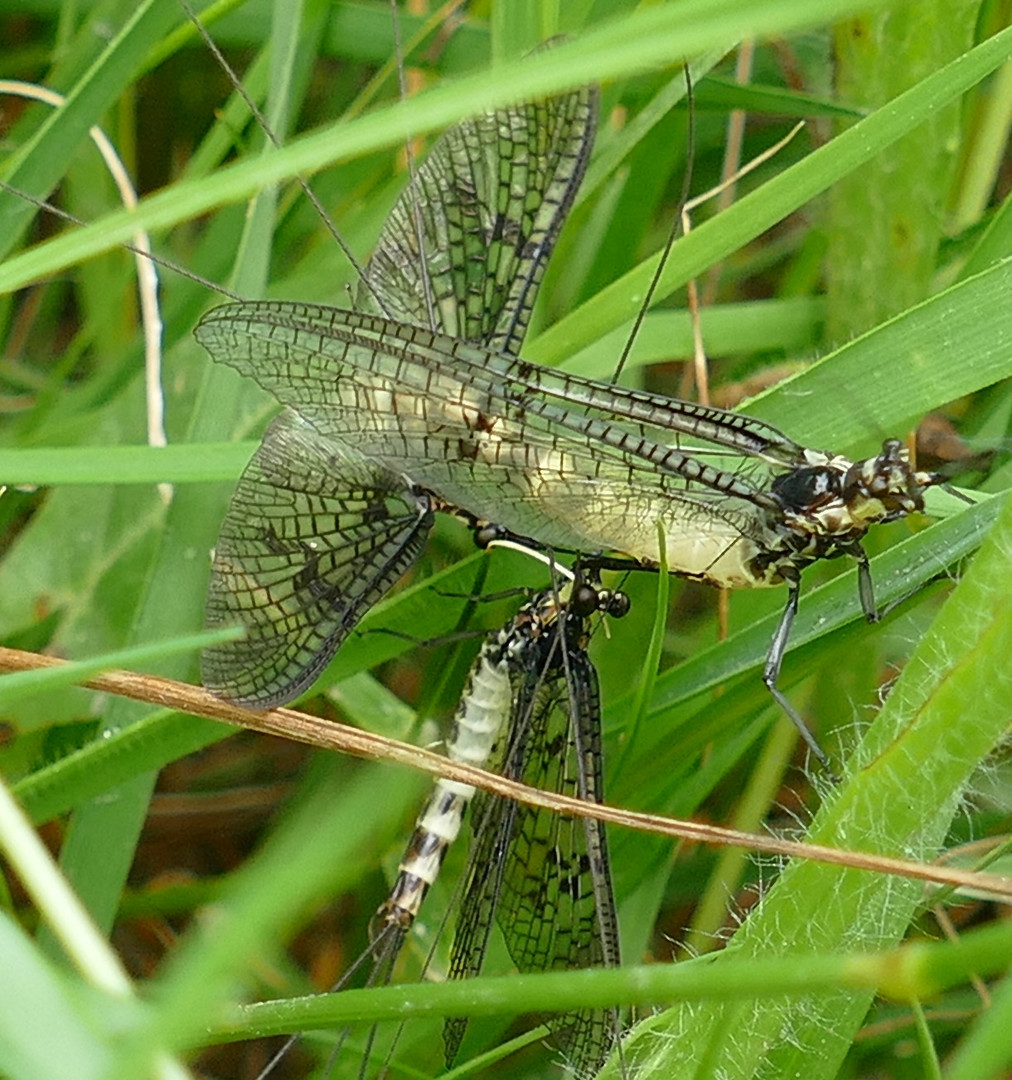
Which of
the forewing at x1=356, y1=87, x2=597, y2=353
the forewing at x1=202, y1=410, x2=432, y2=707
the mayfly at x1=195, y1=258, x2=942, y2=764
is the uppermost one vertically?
the forewing at x1=356, y1=87, x2=597, y2=353

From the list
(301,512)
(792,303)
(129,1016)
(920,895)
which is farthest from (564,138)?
(129,1016)

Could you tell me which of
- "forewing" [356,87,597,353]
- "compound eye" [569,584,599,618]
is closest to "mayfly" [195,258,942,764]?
"compound eye" [569,584,599,618]

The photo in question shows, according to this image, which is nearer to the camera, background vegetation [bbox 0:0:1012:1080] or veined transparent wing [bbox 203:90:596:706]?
background vegetation [bbox 0:0:1012:1080]

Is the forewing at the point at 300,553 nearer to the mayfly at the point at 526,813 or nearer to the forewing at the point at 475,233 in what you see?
the mayfly at the point at 526,813

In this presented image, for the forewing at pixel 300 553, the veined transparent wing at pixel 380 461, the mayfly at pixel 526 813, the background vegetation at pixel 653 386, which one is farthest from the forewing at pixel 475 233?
the mayfly at pixel 526 813

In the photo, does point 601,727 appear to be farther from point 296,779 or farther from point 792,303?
point 296,779

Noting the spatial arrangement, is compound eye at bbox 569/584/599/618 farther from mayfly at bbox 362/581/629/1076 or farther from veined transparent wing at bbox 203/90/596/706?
veined transparent wing at bbox 203/90/596/706
